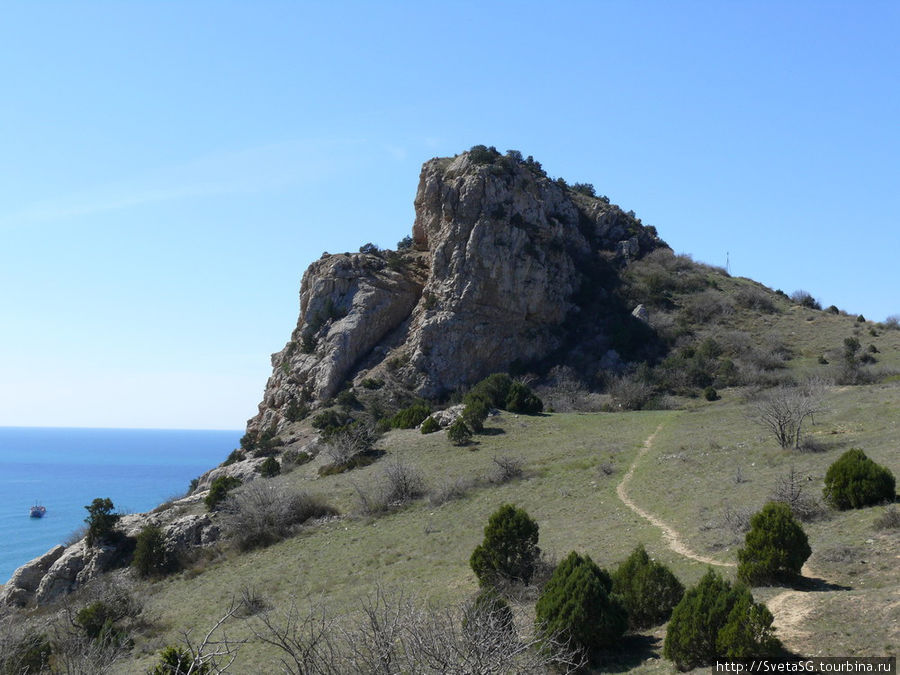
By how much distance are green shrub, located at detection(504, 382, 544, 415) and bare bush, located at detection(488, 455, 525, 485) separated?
1050 centimetres

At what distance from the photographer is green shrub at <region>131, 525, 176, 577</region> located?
24.5 meters

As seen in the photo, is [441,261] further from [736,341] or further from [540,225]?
[736,341]

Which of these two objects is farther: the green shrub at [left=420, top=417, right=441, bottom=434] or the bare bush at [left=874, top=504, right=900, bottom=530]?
the green shrub at [left=420, top=417, right=441, bottom=434]

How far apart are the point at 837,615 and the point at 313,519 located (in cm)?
2002

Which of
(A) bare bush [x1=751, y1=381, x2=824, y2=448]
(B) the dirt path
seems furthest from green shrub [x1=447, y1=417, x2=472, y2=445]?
(A) bare bush [x1=751, y1=381, x2=824, y2=448]

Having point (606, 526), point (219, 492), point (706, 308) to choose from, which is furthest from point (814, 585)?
point (706, 308)

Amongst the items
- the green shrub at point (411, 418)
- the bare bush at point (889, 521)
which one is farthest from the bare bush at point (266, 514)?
the bare bush at point (889, 521)

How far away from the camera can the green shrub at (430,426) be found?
33781 millimetres

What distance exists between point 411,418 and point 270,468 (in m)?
8.09

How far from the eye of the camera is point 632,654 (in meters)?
9.16

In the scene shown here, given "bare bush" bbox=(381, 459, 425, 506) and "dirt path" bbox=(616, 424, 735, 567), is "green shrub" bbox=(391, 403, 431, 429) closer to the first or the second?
"bare bush" bbox=(381, 459, 425, 506)

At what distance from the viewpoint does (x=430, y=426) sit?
33.9m

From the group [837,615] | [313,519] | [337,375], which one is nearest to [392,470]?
[313,519]

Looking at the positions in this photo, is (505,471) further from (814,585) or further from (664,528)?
(814,585)
